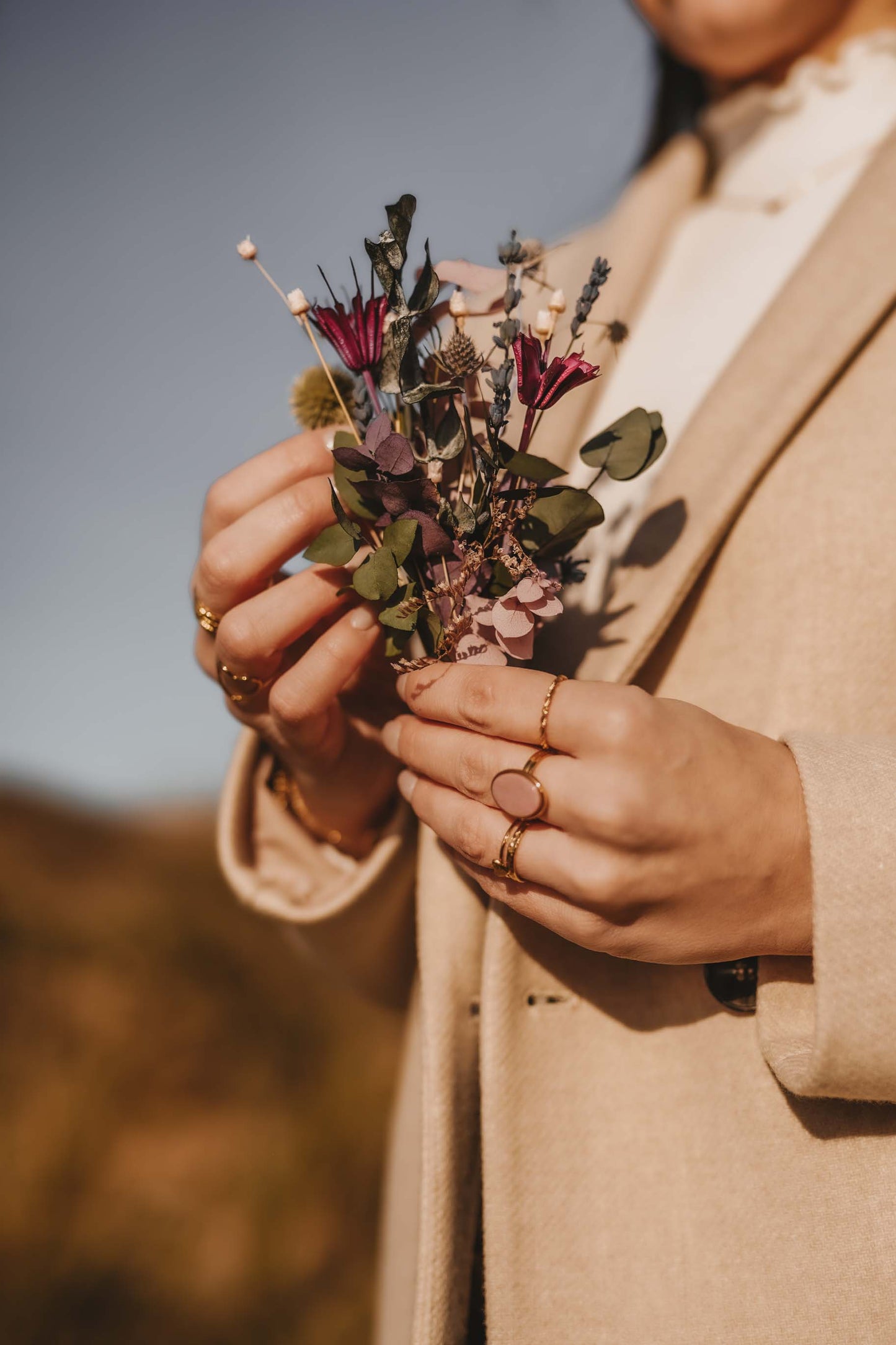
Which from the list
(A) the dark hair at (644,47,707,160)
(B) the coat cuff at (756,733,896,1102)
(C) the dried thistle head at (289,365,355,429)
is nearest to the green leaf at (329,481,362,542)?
(C) the dried thistle head at (289,365,355,429)

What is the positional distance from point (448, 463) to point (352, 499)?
0.47 feet

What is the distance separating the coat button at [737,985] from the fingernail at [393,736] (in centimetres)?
51

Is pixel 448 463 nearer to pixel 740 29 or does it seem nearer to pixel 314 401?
pixel 314 401

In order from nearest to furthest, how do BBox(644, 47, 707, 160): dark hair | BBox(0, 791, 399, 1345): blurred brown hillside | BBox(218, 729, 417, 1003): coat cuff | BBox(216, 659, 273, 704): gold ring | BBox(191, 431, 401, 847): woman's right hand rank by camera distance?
BBox(191, 431, 401, 847): woman's right hand → BBox(216, 659, 273, 704): gold ring → BBox(218, 729, 417, 1003): coat cuff → BBox(644, 47, 707, 160): dark hair → BBox(0, 791, 399, 1345): blurred brown hillside

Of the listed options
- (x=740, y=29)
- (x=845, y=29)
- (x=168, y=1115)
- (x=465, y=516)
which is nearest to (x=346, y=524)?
(x=465, y=516)

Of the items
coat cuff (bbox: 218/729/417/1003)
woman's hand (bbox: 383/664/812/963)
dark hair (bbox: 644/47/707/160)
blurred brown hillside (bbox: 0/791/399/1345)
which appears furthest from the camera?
blurred brown hillside (bbox: 0/791/399/1345)

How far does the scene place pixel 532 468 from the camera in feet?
2.52

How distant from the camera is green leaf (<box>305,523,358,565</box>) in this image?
2.73ft

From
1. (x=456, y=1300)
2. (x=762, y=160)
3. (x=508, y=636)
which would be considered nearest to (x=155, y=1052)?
(x=456, y=1300)

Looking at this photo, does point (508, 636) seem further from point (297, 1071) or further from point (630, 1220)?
point (297, 1071)

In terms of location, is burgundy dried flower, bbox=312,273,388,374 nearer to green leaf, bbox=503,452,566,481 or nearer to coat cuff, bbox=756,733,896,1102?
green leaf, bbox=503,452,566,481

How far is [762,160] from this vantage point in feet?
5.39

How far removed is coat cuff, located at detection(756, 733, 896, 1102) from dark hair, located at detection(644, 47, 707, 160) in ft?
6.77

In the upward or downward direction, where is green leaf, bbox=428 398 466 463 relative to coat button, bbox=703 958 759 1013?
upward
